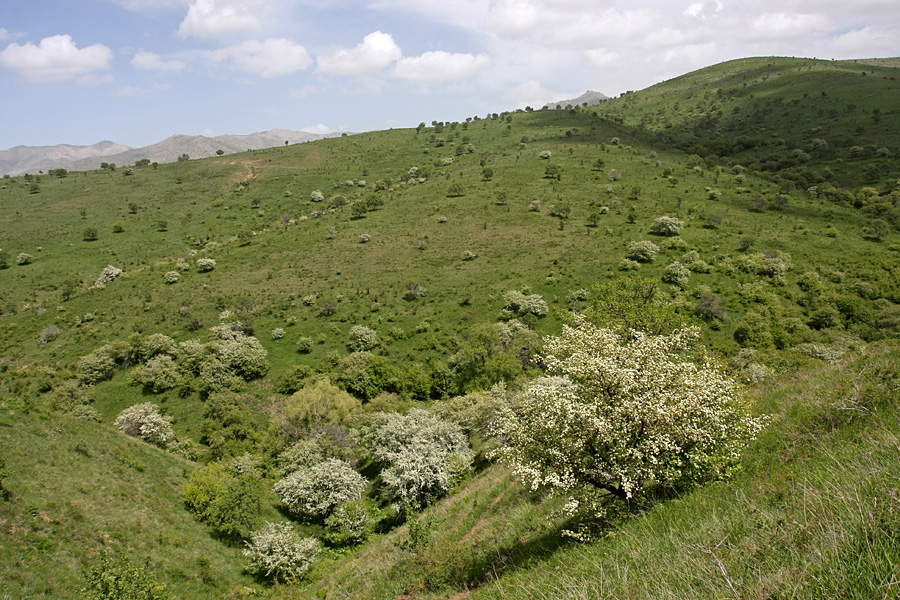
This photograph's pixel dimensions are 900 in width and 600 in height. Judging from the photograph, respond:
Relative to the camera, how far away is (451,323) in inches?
2402

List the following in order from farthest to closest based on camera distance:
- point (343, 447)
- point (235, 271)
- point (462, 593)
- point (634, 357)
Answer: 1. point (235, 271)
2. point (343, 447)
3. point (462, 593)
4. point (634, 357)

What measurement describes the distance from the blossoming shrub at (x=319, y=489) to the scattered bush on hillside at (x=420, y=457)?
103 inches

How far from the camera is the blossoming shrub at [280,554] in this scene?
72.1 ft

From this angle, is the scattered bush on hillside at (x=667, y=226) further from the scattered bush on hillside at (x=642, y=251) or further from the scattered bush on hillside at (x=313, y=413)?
the scattered bush on hillside at (x=313, y=413)

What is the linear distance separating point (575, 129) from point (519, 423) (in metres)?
150

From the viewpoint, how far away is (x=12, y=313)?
72.9m

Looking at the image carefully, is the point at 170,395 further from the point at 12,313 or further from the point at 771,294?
the point at 771,294

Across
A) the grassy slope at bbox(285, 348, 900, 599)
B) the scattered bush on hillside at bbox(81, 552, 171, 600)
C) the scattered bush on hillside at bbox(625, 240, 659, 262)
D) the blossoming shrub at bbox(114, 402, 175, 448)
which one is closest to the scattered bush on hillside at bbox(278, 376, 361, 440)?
the blossoming shrub at bbox(114, 402, 175, 448)

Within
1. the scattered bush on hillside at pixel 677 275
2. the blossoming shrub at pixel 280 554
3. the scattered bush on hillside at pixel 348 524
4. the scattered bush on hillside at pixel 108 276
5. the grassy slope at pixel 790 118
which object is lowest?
the scattered bush on hillside at pixel 348 524

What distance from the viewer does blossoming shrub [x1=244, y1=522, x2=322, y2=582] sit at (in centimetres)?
2197

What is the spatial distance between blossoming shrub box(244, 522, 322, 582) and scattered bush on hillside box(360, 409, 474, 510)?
571cm

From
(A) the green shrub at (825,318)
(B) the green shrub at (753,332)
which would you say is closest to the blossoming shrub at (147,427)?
(B) the green shrub at (753,332)

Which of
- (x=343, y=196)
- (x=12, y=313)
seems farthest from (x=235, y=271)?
(x=343, y=196)

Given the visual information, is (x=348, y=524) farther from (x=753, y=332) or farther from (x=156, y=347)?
(x=753, y=332)
